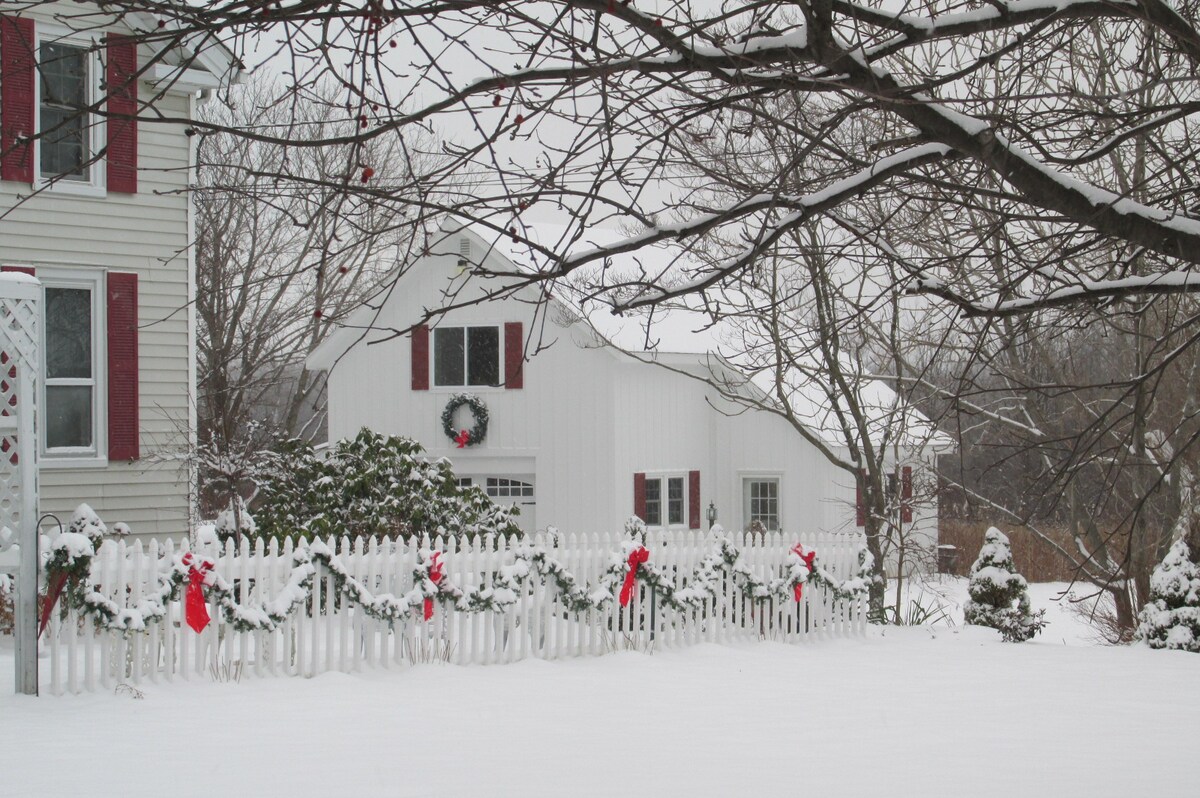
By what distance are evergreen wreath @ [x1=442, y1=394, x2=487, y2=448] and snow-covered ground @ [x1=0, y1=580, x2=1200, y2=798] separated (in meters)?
10.1

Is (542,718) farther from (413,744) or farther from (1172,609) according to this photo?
(1172,609)

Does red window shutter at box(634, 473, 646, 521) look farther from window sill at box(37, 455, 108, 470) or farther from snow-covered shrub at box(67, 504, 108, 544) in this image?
snow-covered shrub at box(67, 504, 108, 544)

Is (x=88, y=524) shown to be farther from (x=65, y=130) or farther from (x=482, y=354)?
(x=482, y=354)

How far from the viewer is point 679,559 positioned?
39.3 ft

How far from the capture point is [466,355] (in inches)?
838

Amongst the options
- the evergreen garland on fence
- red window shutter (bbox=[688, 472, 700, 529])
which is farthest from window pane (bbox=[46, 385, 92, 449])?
red window shutter (bbox=[688, 472, 700, 529])

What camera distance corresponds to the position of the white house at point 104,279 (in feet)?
42.8

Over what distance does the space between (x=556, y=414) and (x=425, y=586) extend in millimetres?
10674

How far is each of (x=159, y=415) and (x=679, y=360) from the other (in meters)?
9.93

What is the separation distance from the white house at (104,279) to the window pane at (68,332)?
1 centimetres

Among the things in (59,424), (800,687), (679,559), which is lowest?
(800,687)

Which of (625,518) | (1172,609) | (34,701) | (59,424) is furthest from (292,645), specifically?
(625,518)

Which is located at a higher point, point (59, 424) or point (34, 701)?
point (59, 424)

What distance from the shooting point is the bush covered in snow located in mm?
14531
